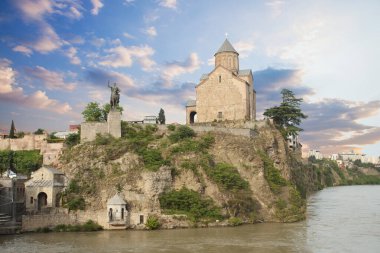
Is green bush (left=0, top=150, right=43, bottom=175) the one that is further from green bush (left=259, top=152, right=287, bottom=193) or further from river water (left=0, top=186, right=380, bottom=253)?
green bush (left=259, top=152, right=287, bottom=193)

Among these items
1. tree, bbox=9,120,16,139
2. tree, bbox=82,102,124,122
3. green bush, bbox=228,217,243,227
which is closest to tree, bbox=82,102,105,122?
tree, bbox=82,102,124,122

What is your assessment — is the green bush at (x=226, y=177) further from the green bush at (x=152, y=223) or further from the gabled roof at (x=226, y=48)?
the gabled roof at (x=226, y=48)

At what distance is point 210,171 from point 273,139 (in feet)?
35.7

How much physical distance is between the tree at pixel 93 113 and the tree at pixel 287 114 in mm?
20365

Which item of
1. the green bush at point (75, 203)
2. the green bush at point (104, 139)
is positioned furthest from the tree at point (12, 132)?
the green bush at point (75, 203)

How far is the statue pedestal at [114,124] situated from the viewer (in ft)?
139

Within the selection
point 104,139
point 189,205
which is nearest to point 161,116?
point 104,139

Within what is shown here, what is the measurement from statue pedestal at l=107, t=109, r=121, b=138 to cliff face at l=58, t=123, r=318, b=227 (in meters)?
0.89

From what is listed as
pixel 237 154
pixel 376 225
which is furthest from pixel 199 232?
pixel 376 225

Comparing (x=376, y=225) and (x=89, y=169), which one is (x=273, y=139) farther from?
(x=89, y=169)

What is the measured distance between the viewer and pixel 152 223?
34438mm

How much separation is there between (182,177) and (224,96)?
15.9m

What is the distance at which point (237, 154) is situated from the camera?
42.9 m

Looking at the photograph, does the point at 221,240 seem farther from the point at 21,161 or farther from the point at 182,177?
the point at 21,161
